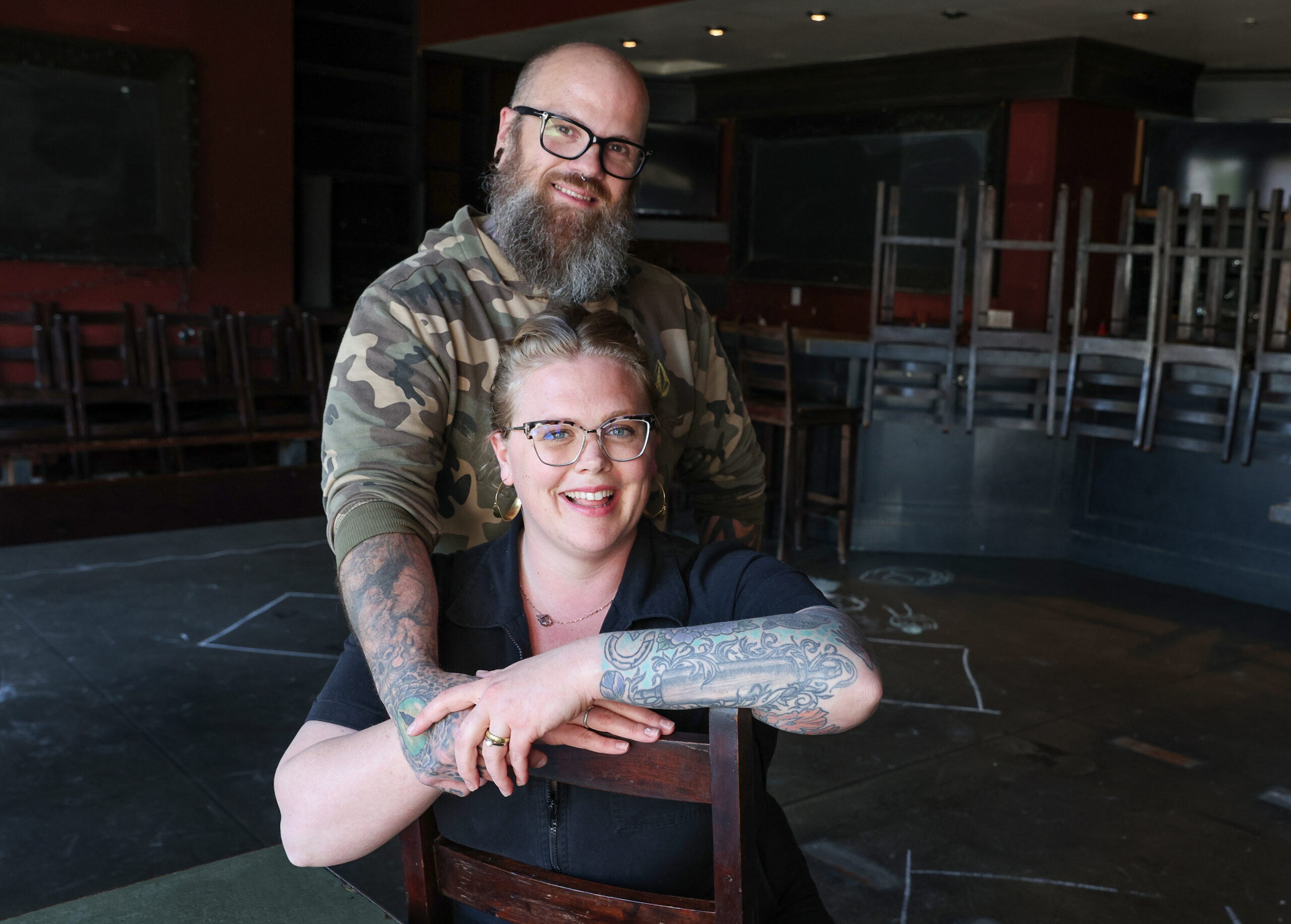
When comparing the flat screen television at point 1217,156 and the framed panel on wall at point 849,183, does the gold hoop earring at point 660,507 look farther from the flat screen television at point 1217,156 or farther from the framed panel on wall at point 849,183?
the flat screen television at point 1217,156

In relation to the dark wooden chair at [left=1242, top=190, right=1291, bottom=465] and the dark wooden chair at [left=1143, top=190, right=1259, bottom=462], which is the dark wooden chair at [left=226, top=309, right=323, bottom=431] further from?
the dark wooden chair at [left=1242, top=190, right=1291, bottom=465]

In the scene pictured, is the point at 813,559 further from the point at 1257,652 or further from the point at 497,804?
the point at 497,804

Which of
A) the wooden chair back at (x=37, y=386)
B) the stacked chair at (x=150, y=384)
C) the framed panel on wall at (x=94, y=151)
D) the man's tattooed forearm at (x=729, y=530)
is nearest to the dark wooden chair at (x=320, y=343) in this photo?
the stacked chair at (x=150, y=384)

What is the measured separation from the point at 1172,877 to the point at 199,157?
637 cm

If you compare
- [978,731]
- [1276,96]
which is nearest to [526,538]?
[978,731]

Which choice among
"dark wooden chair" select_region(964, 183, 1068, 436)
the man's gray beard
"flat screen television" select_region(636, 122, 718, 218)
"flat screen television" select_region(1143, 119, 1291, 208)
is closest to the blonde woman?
the man's gray beard

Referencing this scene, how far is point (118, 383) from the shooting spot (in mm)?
6172

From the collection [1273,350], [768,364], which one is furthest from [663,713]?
[768,364]

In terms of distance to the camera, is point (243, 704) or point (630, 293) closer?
point (630, 293)

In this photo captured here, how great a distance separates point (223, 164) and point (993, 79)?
4527 millimetres

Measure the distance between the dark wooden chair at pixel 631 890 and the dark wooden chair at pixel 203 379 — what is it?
5074 millimetres

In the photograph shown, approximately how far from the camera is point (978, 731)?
3.29 metres

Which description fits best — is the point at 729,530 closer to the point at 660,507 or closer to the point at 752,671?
the point at 660,507

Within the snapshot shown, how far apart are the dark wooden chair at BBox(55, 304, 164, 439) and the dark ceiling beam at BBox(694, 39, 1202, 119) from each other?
434 centimetres
